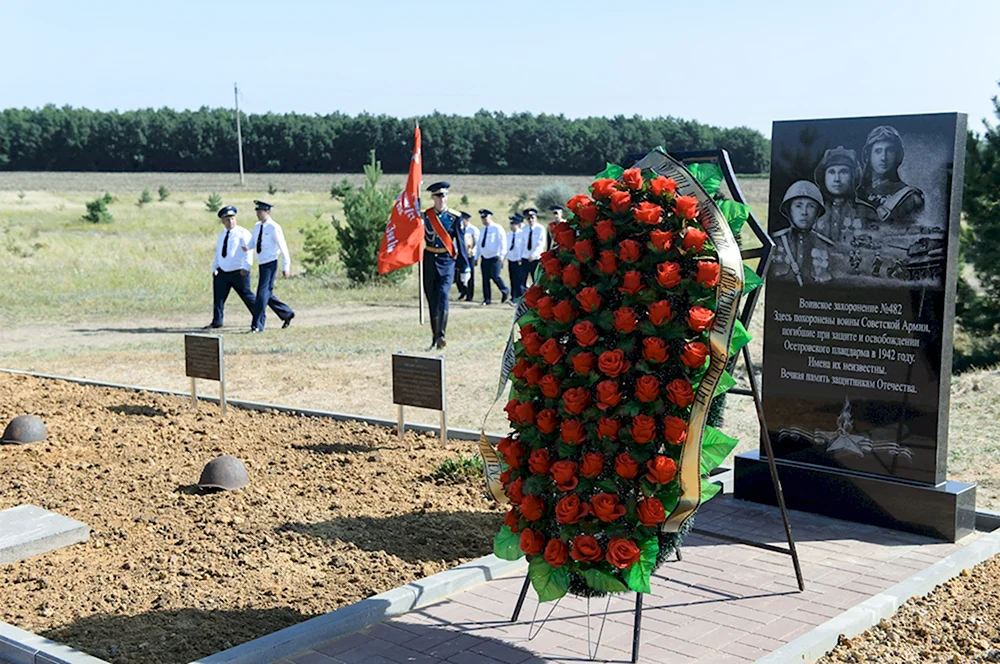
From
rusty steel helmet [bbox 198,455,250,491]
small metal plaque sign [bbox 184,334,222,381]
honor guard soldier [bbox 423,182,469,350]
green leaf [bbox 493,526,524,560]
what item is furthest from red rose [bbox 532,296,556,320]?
honor guard soldier [bbox 423,182,469,350]

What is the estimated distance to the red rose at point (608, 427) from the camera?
4.03 m

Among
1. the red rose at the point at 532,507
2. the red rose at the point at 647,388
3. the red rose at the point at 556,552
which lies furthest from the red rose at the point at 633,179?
the red rose at the point at 556,552

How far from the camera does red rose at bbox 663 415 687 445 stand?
3982 millimetres

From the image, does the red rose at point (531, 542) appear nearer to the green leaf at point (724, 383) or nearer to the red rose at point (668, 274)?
the green leaf at point (724, 383)

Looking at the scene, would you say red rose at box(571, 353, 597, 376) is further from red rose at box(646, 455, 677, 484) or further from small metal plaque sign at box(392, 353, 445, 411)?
small metal plaque sign at box(392, 353, 445, 411)

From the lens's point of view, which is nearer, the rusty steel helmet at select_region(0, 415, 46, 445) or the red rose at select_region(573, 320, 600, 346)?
the red rose at select_region(573, 320, 600, 346)

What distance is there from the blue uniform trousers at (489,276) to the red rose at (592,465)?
56.4ft

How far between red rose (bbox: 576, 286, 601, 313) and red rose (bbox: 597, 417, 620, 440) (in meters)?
0.43

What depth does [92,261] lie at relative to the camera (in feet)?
87.9

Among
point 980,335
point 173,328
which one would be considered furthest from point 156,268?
point 980,335

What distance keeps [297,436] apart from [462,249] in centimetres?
867

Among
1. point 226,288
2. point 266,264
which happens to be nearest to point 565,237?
point 266,264

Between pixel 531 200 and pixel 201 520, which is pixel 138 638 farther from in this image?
pixel 531 200

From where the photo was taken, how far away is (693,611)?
16.2 feet
